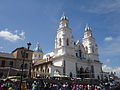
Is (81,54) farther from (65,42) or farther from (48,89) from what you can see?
(48,89)

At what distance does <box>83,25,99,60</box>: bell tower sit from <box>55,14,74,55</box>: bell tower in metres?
10.7

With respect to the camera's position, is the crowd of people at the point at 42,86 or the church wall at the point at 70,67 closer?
the crowd of people at the point at 42,86

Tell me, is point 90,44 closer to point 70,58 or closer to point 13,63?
point 70,58

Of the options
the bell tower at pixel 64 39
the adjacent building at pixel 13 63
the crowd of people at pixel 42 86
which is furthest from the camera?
the bell tower at pixel 64 39

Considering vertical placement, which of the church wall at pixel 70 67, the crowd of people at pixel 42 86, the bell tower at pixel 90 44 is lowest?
the crowd of people at pixel 42 86

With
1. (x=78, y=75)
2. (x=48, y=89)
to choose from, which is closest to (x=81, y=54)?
(x=78, y=75)

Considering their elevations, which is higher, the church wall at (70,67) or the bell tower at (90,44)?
the bell tower at (90,44)

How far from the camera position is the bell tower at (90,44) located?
62684 mm

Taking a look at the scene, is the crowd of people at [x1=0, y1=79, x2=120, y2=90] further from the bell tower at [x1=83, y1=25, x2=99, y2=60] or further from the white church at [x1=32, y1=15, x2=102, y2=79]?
the bell tower at [x1=83, y1=25, x2=99, y2=60]

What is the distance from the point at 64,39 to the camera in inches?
2120

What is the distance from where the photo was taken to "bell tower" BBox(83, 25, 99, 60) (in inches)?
2468

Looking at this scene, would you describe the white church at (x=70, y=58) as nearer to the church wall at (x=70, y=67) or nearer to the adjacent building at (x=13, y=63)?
the church wall at (x=70, y=67)

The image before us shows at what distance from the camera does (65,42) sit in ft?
176

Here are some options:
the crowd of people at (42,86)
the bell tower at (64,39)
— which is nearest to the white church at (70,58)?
the bell tower at (64,39)
